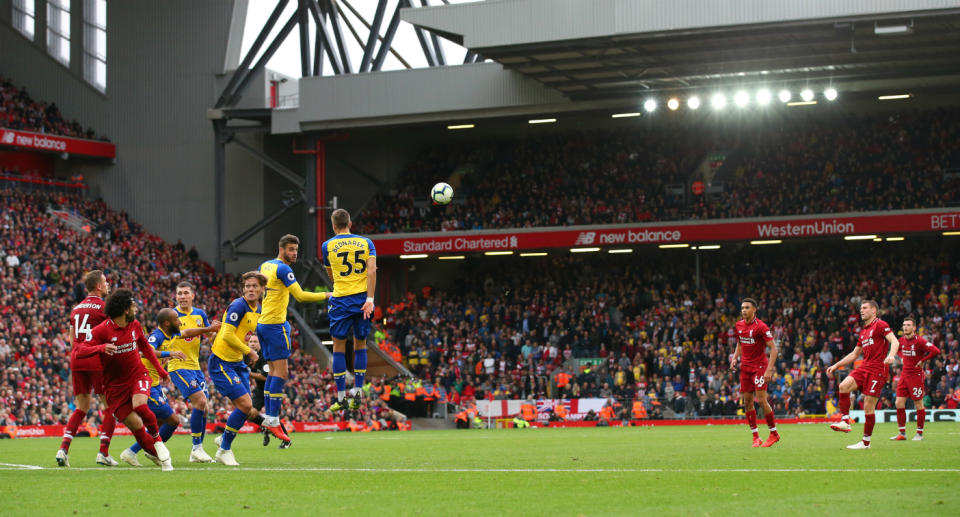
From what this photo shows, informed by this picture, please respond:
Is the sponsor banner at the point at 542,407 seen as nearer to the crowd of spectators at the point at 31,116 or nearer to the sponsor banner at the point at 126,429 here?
the sponsor banner at the point at 126,429

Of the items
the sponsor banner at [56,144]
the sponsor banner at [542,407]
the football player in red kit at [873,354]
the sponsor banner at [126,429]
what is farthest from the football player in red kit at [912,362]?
the sponsor banner at [56,144]

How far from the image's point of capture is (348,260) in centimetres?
1500

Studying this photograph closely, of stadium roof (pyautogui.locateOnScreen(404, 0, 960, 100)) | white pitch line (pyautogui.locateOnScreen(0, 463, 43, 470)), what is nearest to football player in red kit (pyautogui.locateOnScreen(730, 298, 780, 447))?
white pitch line (pyautogui.locateOnScreen(0, 463, 43, 470))

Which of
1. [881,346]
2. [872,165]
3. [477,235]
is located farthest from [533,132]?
[881,346]

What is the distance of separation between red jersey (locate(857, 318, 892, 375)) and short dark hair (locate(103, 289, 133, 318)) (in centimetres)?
1093

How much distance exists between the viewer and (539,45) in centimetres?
3462

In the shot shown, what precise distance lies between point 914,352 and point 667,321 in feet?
70.4

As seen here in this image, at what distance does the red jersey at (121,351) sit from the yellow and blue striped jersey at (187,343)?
2016 mm

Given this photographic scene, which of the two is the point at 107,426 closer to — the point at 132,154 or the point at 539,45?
the point at 539,45

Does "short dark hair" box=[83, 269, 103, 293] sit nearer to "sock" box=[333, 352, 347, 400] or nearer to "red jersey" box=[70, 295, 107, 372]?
"red jersey" box=[70, 295, 107, 372]

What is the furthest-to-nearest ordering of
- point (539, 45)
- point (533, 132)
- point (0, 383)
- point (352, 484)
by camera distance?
point (533, 132) < point (539, 45) < point (0, 383) < point (352, 484)

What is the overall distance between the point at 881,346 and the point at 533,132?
32.7m

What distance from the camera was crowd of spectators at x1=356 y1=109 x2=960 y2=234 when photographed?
40.9m

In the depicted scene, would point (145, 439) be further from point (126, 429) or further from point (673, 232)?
point (673, 232)
